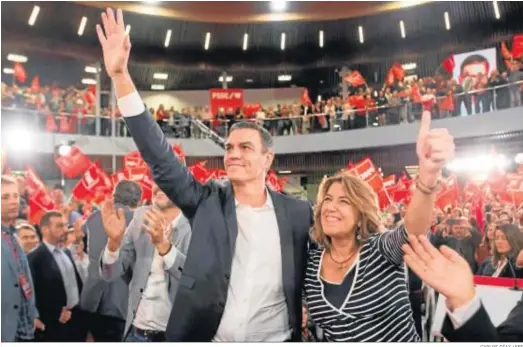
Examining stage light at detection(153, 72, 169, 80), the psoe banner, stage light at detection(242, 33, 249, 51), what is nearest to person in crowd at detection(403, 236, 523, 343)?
stage light at detection(242, 33, 249, 51)

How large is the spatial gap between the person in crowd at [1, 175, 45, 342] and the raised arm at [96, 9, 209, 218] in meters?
1.21

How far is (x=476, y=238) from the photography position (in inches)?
148

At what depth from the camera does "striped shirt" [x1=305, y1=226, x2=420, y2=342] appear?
63.5 inches

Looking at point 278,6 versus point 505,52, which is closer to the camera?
point 278,6

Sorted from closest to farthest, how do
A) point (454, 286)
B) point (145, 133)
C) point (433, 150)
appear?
1. point (454, 286)
2. point (433, 150)
3. point (145, 133)

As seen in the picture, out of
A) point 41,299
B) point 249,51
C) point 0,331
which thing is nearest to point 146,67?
point 249,51

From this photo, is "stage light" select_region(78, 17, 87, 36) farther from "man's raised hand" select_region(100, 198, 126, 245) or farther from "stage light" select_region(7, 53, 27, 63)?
"man's raised hand" select_region(100, 198, 126, 245)

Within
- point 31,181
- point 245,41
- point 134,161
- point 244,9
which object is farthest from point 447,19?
point 31,181

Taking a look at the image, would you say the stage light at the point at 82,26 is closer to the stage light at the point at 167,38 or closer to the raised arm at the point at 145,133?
the stage light at the point at 167,38

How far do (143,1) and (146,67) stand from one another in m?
0.95

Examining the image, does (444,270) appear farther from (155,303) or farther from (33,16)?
(33,16)

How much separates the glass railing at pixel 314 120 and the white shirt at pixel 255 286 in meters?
3.42

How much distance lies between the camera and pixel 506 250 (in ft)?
9.90

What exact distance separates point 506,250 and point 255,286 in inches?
74.6
